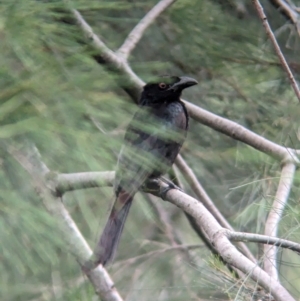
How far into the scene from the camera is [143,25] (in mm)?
2562

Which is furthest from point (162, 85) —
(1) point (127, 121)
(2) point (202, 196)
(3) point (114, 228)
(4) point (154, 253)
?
(1) point (127, 121)

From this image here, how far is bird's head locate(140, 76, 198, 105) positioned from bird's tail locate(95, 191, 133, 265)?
0.48 m

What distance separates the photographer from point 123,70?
225cm

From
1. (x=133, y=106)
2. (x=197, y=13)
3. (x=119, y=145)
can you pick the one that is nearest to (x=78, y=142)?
(x=119, y=145)

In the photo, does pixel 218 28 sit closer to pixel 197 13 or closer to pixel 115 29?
pixel 197 13

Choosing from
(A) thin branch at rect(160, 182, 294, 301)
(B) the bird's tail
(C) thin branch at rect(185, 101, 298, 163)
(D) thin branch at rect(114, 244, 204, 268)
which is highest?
(A) thin branch at rect(160, 182, 294, 301)

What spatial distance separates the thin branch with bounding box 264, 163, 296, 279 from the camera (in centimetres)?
177

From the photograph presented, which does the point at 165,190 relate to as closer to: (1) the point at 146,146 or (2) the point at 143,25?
(2) the point at 143,25

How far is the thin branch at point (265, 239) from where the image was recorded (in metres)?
1.45

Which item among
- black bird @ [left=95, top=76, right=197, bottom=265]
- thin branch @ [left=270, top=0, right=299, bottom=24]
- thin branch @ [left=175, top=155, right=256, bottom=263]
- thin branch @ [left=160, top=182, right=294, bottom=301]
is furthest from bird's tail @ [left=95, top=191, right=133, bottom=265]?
thin branch @ [left=270, top=0, right=299, bottom=24]

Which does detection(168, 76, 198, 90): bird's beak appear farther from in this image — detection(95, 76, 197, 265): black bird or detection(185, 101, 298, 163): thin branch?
detection(185, 101, 298, 163): thin branch

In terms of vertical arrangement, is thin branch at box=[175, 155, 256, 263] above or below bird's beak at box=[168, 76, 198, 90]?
below

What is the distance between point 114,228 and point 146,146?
3.46ft

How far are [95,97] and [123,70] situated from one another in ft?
3.27
